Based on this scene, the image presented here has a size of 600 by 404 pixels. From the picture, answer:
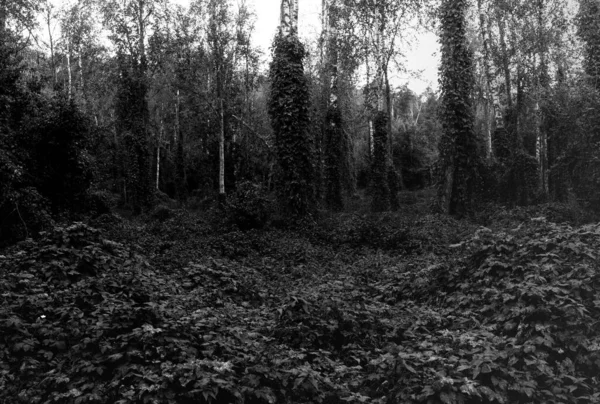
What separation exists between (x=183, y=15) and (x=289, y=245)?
22969 millimetres

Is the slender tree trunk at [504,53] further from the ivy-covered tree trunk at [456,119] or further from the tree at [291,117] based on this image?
the tree at [291,117]

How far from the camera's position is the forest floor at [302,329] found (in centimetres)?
475

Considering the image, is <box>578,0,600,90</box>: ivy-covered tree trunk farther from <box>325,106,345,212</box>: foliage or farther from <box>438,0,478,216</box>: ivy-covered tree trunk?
<box>325,106,345,212</box>: foliage

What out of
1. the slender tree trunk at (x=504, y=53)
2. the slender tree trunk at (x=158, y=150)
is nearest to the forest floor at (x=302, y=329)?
the slender tree trunk at (x=504, y=53)

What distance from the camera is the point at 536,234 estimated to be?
8.89 metres

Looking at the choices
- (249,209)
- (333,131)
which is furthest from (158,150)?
(249,209)

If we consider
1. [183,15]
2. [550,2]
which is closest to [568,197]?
[550,2]

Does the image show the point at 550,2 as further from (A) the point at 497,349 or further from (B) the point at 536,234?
(A) the point at 497,349

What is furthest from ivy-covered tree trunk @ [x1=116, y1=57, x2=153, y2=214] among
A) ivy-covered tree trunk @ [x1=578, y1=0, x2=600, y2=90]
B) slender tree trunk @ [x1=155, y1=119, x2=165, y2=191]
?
ivy-covered tree trunk @ [x1=578, y1=0, x2=600, y2=90]

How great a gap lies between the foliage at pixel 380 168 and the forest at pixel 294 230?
0.19 meters

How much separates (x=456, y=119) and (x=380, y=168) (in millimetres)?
6547

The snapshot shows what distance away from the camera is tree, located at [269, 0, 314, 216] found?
58.4 ft

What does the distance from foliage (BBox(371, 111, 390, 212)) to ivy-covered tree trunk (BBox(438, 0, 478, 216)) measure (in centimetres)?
469

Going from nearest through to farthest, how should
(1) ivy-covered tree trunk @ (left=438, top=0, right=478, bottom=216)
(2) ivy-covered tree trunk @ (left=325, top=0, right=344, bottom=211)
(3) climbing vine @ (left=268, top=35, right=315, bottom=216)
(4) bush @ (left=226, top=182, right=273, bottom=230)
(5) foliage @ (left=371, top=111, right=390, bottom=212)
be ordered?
(4) bush @ (left=226, top=182, right=273, bottom=230), (3) climbing vine @ (left=268, top=35, right=315, bottom=216), (1) ivy-covered tree trunk @ (left=438, top=0, right=478, bottom=216), (5) foliage @ (left=371, top=111, right=390, bottom=212), (2) ivy-covered tree trunk @ (left=325, top=0, right=344, bottom=211)
